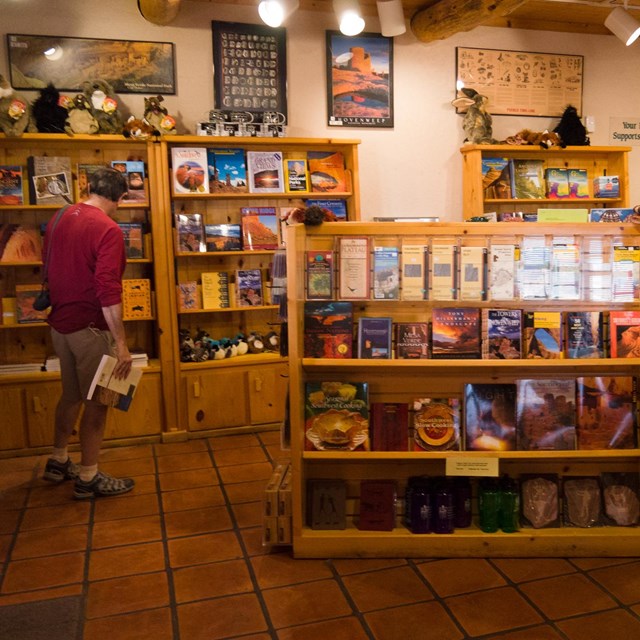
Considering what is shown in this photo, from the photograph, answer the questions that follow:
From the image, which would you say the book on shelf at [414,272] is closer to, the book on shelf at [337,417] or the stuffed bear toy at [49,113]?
the book on shelf at [337,417]

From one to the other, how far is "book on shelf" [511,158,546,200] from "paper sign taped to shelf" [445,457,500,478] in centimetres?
293

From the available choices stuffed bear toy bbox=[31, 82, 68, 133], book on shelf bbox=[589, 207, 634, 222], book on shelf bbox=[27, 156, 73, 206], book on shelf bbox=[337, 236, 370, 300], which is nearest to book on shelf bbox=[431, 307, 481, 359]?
book on shelf bbox=[337, 236, 370, 300]

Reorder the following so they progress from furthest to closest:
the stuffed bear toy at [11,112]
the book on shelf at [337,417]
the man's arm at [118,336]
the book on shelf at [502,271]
A: the stuffed bear toy at [11,112] → the man's arm at [118,336] → the book on shelf at [337,417] → the book on shelf at [502,271]

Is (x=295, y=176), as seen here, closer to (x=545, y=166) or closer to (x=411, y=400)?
(x=545, y=166)

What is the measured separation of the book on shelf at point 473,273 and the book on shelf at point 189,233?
224 cm

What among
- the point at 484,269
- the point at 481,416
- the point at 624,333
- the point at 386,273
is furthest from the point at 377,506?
the point at 624,333

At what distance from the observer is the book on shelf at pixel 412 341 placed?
2.66 meters

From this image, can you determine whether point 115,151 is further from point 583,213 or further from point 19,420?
point 583,213

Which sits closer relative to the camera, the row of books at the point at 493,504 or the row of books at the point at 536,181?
the row of books at the point at 493,504

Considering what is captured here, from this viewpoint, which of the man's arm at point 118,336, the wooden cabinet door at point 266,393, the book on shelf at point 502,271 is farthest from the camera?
the wooden cabinet door at point 266,393

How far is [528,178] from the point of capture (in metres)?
5.07

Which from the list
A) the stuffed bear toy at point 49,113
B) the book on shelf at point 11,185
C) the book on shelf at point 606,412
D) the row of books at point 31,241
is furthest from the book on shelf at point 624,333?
the book on shelf at point 11,185

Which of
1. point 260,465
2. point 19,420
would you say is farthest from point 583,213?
point 19,420

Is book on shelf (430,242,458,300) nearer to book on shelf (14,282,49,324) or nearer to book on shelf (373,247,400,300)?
book on shelf (373,247,400,300)
